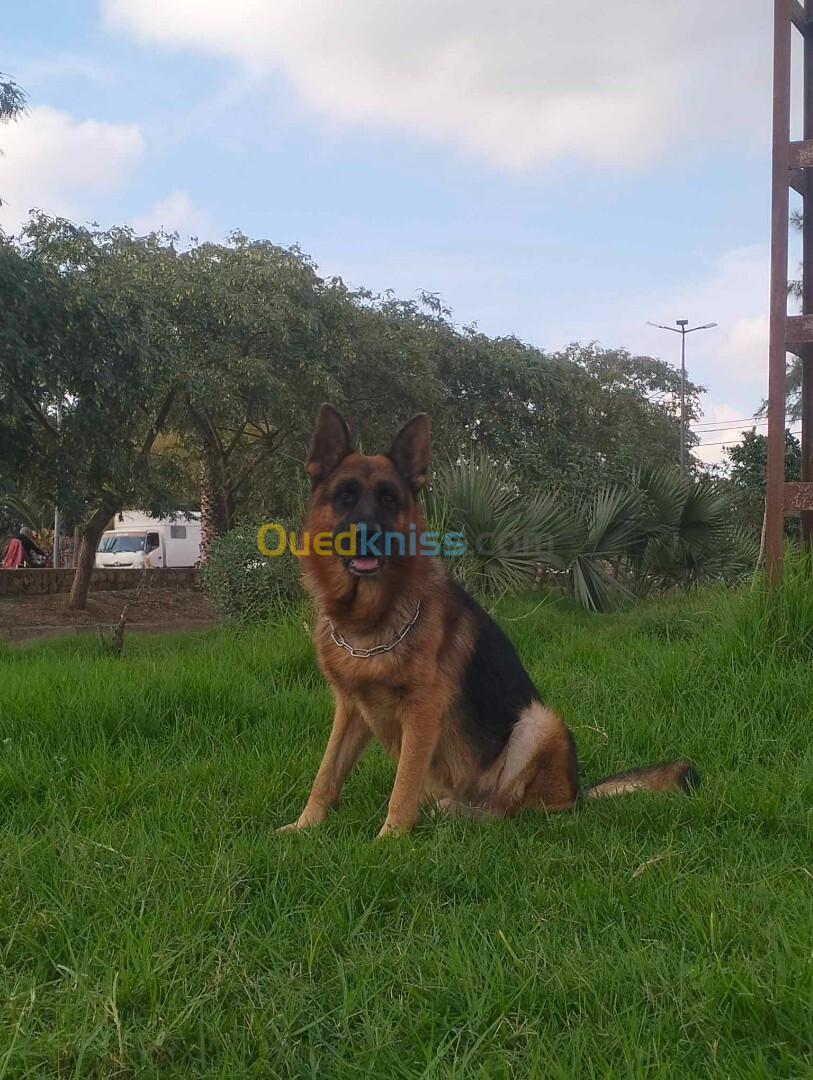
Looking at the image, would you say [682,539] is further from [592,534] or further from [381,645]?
[381,645]

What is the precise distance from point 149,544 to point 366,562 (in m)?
30.1

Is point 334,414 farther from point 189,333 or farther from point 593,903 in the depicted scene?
point 189,333

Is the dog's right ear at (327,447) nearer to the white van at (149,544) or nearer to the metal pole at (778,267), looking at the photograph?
the metal pole at (778,267)

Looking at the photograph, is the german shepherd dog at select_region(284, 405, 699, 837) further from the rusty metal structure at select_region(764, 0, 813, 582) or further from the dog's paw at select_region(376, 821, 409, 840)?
the rusty metal structure at select_region(764, 0, 813, 582)

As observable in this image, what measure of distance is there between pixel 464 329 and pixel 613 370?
11791mm

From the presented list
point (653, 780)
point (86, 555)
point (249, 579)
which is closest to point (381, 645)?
point (653, 780)

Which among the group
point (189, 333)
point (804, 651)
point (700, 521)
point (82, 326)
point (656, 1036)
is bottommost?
point (656, 1036)

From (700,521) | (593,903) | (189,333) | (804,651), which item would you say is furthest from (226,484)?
(593,903)

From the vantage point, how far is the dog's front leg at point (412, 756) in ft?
10.8

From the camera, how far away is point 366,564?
349cm

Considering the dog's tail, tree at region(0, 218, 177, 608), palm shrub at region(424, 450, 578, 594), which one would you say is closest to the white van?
tree at region(0, 218, 177, 608)

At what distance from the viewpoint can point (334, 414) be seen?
363 cm

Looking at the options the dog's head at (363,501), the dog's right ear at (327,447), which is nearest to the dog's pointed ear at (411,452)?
the dog's head at (363,501)

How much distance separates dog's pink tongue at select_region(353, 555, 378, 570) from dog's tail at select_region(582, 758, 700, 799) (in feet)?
4.70
